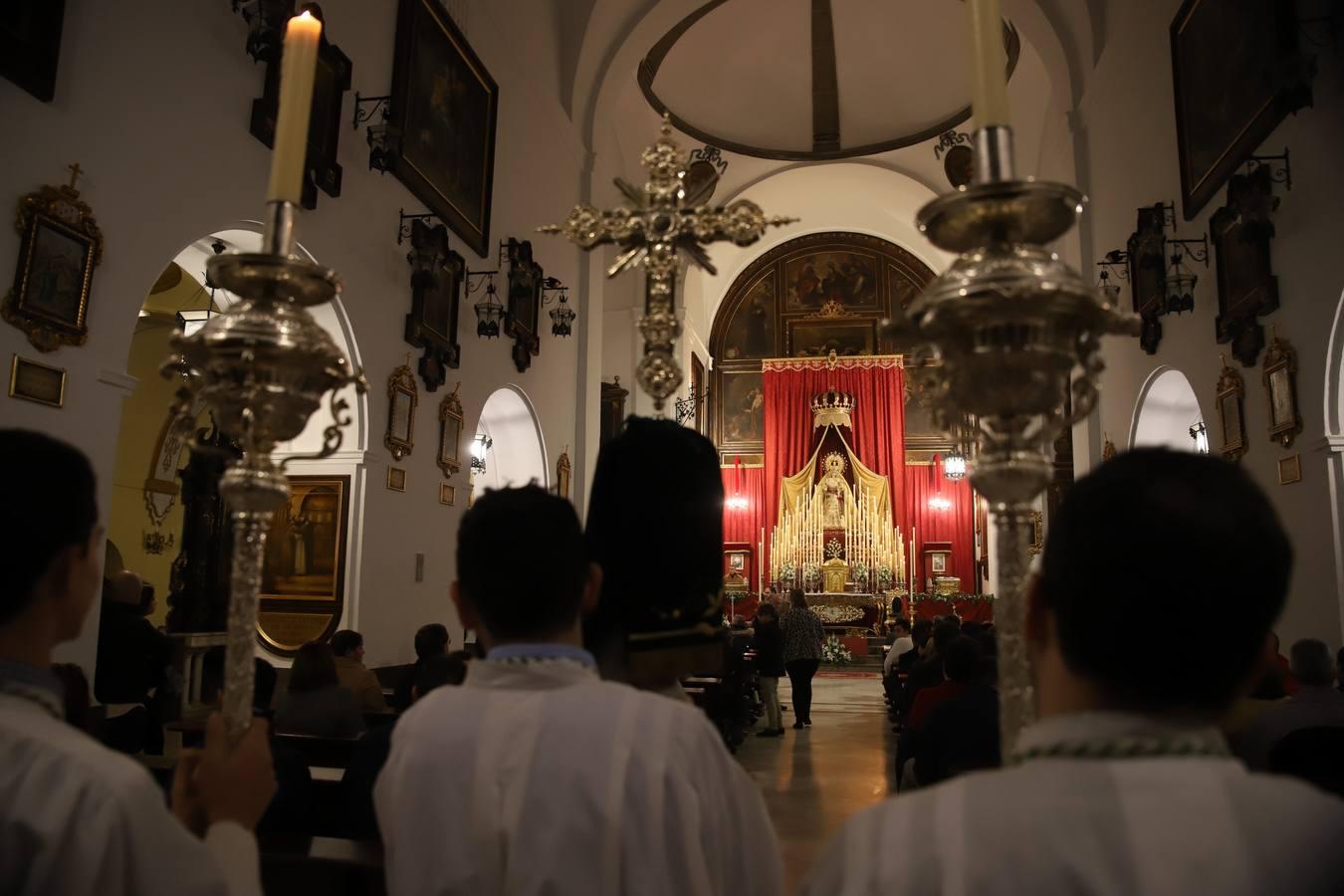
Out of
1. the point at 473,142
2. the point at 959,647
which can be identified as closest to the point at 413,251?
the point at 473,142

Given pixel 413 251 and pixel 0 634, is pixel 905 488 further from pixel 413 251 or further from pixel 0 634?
pixel 0 634

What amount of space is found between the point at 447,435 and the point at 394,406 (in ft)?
3.69

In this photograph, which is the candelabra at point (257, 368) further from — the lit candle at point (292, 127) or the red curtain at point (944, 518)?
the red curtain at point (944, 518)

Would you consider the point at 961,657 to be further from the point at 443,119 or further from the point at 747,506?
the point at 747,506

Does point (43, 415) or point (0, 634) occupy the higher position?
point (43, 415)

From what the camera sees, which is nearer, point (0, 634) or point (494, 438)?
point (0, 634)

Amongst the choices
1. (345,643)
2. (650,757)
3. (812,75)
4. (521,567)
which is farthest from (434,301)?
(812,75)

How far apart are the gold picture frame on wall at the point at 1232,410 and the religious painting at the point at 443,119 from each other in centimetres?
701

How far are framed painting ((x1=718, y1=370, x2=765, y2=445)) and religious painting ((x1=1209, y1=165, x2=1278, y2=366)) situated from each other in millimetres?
16345

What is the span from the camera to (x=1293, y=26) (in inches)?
243

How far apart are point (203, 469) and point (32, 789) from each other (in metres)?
7.71

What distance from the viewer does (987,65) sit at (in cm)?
150

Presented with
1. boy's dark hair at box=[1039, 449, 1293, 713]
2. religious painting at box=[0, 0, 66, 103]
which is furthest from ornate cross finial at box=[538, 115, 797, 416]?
religious painting at box=[0, 0, 66, 103]

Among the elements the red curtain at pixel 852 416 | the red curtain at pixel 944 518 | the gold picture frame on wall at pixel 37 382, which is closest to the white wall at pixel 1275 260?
the gold picture frame on wall at pixel 37 382
